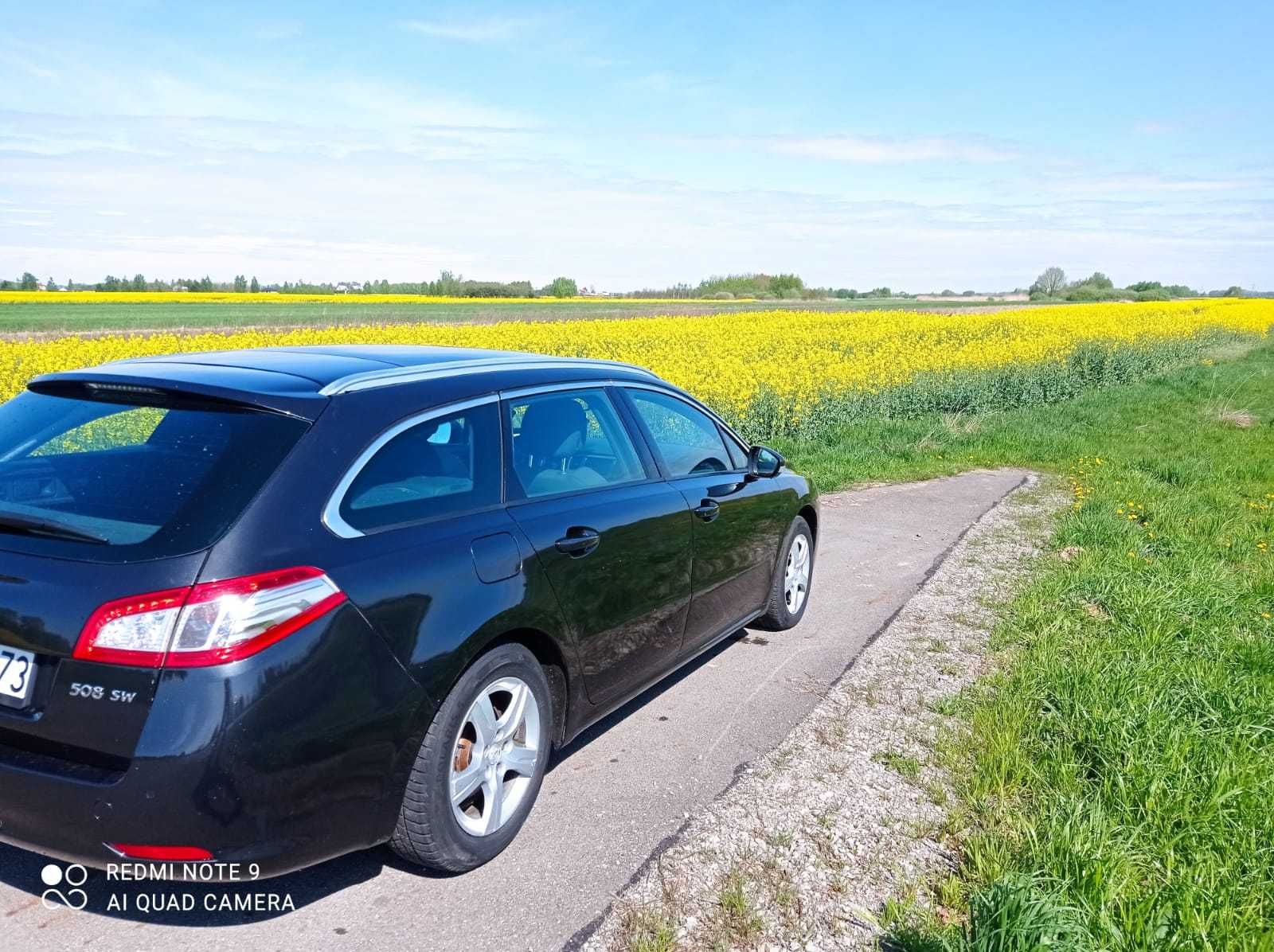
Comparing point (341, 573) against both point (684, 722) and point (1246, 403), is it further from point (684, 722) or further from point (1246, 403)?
point (1246, 403)

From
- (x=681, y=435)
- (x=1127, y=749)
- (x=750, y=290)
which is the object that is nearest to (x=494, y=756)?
(x=681, y=435)

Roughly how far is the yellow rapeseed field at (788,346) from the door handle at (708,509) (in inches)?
322

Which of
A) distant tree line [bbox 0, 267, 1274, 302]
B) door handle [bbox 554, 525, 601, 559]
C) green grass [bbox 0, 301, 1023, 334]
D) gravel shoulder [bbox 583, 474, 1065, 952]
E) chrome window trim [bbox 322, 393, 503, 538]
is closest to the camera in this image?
chrome window trim [bbox 322, 393, 503, 538]

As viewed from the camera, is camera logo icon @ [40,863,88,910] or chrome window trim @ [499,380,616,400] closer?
camera logo icon @ [40,863,88,910]

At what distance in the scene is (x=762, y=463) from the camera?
16.5 feet

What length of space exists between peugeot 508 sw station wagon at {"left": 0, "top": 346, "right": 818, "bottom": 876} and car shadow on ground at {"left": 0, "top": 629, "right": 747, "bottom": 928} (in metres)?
0.29

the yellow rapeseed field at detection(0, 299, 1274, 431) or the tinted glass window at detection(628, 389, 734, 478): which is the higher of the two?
the tinted glass window at detection(628, 389, 734, 478)

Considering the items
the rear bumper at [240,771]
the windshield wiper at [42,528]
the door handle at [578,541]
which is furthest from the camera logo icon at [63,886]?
the door handle at [578,541]

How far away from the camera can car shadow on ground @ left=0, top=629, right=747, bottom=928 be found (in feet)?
9.01

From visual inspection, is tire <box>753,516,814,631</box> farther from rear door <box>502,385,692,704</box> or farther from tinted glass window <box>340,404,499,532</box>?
tinted glass window <box>340,404,499,532</box>

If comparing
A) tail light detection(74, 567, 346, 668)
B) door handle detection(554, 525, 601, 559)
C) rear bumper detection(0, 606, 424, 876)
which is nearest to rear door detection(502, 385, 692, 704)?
door handle detection(554, 525, 601, 559)

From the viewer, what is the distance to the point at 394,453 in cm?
290

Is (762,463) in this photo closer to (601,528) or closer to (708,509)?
(708,509)

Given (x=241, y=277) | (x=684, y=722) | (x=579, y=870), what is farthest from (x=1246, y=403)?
(x=241, y=277)
